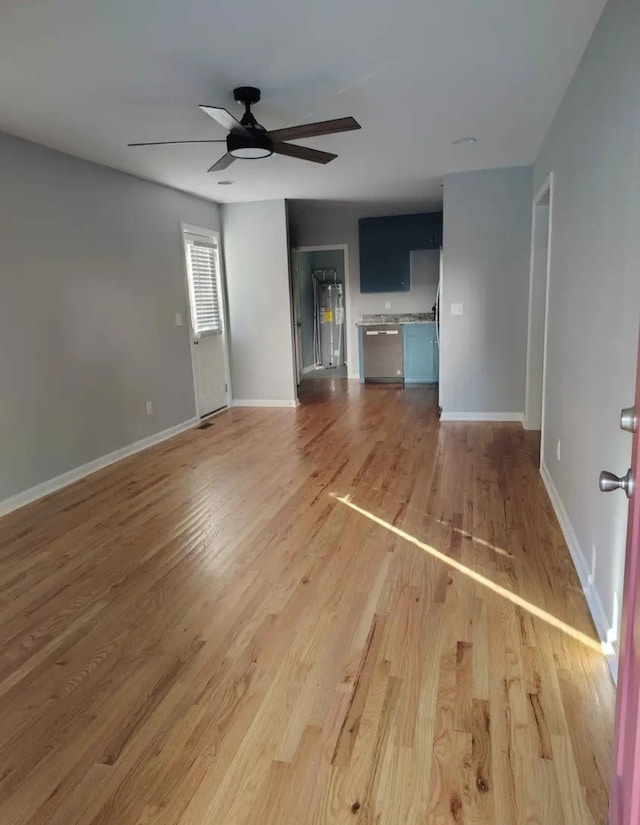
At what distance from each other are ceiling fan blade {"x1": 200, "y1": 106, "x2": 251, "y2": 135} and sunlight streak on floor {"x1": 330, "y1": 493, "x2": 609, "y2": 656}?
226 cm

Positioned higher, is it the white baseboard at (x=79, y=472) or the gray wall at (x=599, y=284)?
the gray wall at (x=599, y=284)

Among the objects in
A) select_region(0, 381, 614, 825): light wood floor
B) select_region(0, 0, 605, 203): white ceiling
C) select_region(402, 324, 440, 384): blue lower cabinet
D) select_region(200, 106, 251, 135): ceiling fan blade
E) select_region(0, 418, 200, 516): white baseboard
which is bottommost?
select_region(0, 381, 614, 825): light wood floor

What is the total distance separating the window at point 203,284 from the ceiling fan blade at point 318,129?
10.2 ft

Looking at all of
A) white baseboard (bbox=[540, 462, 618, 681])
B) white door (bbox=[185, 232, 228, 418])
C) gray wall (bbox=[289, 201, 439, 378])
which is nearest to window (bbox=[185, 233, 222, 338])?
white door (bbox=[185, 232, 228, 418])

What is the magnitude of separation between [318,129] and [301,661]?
255 centimetres

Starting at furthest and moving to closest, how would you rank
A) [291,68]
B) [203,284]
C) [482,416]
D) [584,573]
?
[203,284], [482,416], [291,68], [584,573]

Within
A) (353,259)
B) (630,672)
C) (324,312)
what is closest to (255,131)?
(630,672)

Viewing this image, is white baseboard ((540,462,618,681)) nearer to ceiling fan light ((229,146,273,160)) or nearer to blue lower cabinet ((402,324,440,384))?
ceiling fan light ((229,146,273,160))

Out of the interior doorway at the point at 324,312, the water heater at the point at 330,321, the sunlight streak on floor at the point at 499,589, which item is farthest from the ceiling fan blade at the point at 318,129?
the water heater at the point at 330,321

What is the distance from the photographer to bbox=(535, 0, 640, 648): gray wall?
1787 millimetres

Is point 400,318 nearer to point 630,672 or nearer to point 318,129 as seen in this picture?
point 318,129

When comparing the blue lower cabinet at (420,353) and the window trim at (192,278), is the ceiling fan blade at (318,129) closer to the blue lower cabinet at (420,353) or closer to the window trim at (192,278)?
the window trim at (192,278)

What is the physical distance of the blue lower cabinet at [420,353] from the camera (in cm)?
783

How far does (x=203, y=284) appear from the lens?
20.7 feet
